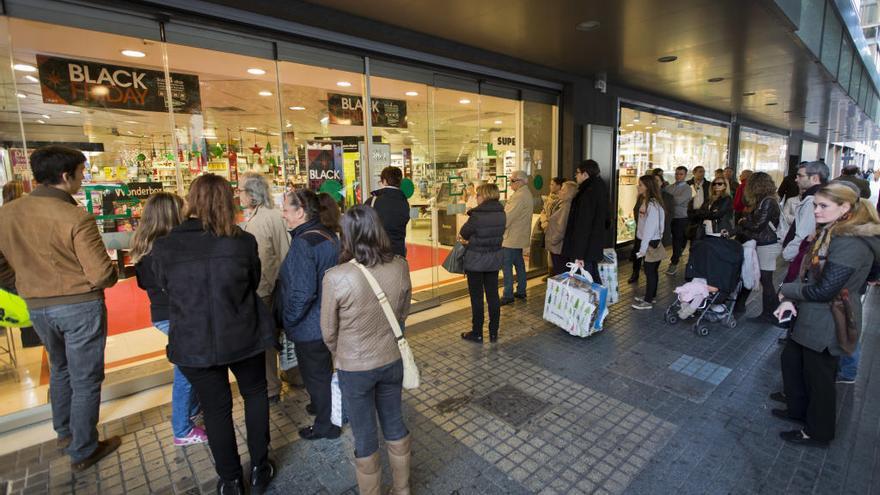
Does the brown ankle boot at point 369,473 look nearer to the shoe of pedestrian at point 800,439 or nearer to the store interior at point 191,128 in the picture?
the shoe of pedestrian at point 800,439

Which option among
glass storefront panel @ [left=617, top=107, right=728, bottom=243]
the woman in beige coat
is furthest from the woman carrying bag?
glass storefront panel @ [left=617, top=107, right=728, bottom=243]

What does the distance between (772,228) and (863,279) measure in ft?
8.56

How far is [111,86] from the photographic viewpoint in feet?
12.4

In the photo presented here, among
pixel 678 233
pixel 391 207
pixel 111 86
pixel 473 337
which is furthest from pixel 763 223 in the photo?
pixel 111 86

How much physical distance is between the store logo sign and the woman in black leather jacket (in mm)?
6005

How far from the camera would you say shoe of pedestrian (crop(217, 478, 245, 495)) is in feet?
8.10

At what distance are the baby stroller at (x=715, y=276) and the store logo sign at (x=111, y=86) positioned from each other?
18.2 ft

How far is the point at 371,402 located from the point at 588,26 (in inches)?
190

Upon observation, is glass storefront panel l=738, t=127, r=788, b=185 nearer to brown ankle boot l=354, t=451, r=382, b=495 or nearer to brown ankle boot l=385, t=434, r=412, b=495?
brown ankle boot l=385, t=434, r=412, b=495

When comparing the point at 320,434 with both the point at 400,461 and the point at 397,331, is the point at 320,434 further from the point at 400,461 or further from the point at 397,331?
the point at 397,331

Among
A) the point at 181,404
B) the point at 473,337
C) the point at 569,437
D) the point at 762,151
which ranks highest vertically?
the point at 762,151

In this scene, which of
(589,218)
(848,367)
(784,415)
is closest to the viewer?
(784,415)

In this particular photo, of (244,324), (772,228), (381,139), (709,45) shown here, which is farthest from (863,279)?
(381,139)

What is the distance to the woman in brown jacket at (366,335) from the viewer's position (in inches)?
82.7
